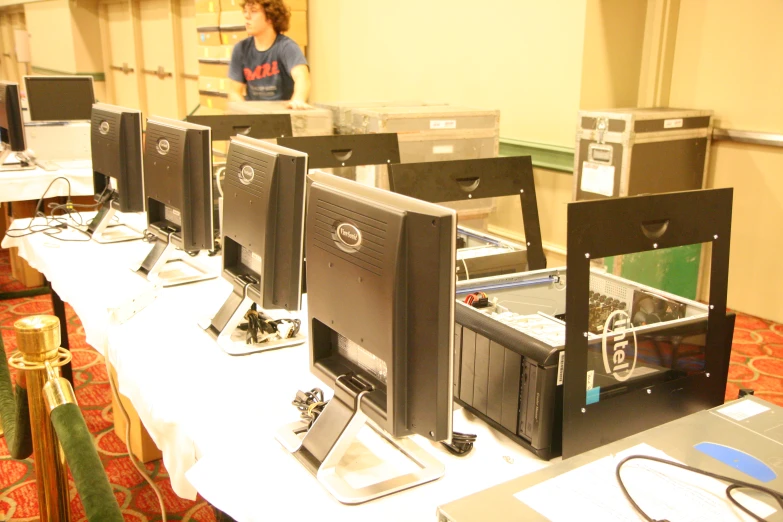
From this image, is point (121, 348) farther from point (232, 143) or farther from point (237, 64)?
point (237, 64)

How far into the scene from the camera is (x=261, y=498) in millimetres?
1071

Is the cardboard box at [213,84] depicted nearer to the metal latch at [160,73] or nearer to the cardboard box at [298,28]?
the cardboard box at [298,28]

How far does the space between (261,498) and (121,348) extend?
2.29ft

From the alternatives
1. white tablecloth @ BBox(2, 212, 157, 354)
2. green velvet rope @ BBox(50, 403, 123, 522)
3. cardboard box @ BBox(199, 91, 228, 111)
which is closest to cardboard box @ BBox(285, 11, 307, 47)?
cardboard box @ BBox(199, 91, 228, 111)

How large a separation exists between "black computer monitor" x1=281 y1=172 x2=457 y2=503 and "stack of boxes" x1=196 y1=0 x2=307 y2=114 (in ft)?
13.8

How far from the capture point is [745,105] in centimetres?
317

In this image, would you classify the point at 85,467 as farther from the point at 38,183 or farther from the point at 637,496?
the point at 38,183

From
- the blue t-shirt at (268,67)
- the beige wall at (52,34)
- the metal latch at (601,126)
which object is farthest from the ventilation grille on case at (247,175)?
the beige wall at (52,34)

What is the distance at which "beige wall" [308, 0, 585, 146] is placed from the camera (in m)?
3.53

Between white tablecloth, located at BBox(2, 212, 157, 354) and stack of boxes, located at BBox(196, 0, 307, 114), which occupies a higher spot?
stack of boxes, located at BBox(196, 0, 307, 114)

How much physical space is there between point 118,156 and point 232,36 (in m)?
3.14

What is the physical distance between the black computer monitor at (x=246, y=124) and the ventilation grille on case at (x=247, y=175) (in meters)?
1.14

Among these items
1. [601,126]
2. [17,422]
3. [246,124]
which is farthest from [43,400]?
[601,126]

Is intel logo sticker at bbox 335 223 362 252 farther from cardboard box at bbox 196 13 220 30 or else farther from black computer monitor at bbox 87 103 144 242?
cardboard box at bbox 196 13 220 30
